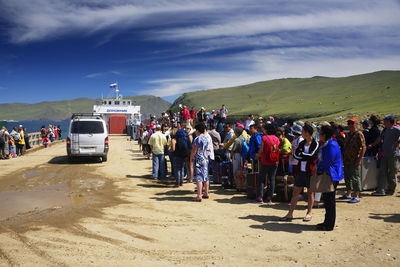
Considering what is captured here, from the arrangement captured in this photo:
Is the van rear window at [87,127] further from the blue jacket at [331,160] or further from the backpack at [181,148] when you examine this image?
the blue jacket at [331,160]

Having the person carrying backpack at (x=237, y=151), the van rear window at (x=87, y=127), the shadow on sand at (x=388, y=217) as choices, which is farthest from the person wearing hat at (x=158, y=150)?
the shadow on sand at (x=388, y=217)

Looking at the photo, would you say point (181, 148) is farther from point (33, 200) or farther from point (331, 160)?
point (331, 160)

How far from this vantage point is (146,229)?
5.79 m

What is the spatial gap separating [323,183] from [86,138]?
1164cm

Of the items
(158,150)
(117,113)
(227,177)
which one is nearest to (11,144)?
(158,150)

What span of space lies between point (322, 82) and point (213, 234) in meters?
192

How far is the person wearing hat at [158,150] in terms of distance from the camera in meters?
10.8

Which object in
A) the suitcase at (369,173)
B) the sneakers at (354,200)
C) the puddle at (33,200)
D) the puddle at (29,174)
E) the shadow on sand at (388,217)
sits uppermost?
the suitcase at (369,173)

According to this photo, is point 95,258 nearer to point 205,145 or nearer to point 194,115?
point 205,145

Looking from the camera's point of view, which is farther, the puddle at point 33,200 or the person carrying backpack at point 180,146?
the person carrying backpack at point 180,146

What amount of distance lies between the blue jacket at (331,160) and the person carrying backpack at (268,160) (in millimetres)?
1743

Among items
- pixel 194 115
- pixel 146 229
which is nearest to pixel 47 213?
pixel 146 229

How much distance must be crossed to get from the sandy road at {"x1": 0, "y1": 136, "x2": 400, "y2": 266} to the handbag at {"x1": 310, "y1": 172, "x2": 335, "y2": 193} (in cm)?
74

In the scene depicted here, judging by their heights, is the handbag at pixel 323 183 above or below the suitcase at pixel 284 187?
above
